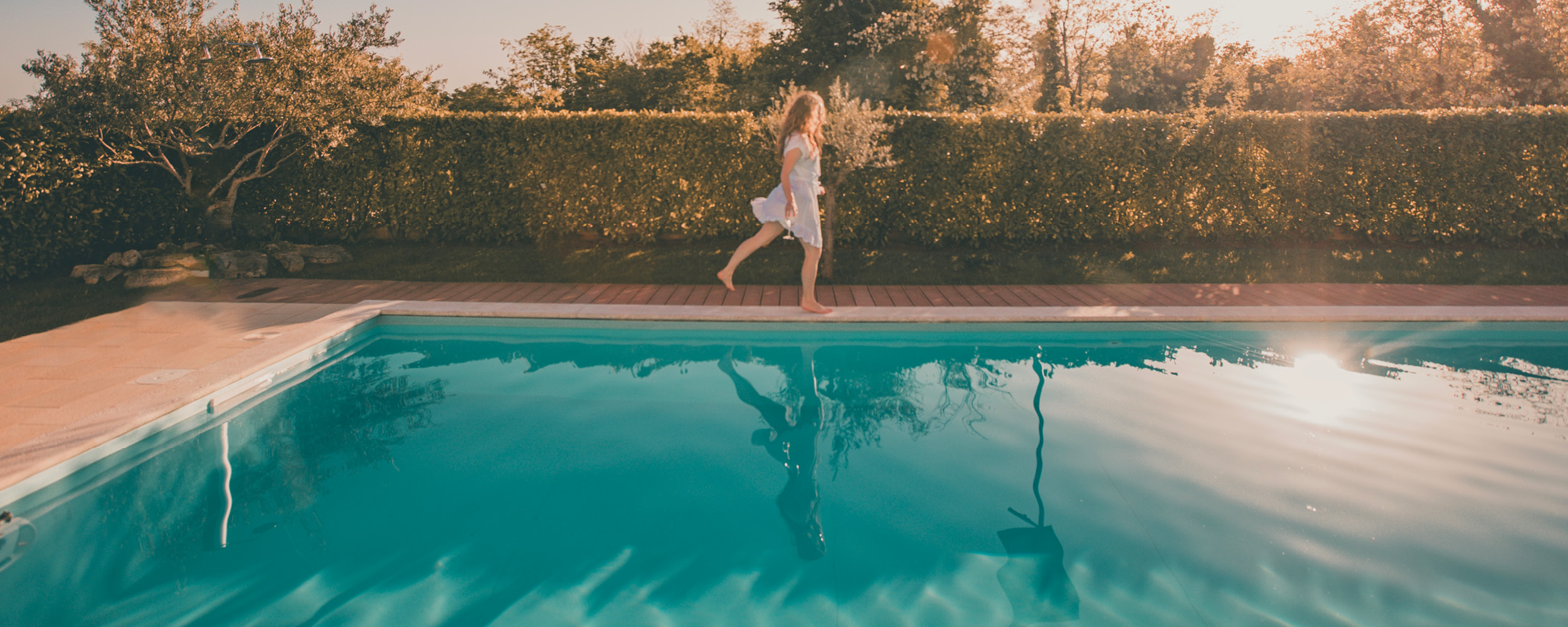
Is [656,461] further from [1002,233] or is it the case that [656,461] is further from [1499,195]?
[1499,195]

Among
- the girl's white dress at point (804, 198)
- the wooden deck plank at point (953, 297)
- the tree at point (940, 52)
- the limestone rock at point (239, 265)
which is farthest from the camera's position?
the tree at point (940, 52)

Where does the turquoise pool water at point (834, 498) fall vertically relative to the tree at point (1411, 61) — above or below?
below

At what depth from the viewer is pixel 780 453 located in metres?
3.99

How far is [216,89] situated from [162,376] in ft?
14.2

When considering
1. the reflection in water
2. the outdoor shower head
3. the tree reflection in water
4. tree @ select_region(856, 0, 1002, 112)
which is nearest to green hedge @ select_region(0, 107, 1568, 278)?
the outdoor shower head

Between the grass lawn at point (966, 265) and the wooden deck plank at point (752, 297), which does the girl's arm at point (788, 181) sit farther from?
the grass lawn at point (966, 265)

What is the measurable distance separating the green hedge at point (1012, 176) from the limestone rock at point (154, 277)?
1.70m

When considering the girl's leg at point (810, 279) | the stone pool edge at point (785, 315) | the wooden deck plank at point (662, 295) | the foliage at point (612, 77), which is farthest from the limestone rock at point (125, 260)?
the foliage at point (612, 77)

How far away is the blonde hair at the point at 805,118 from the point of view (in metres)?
5.85

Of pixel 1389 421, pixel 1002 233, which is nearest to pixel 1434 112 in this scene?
pixel 1002 233

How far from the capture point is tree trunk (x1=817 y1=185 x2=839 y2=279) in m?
8.01

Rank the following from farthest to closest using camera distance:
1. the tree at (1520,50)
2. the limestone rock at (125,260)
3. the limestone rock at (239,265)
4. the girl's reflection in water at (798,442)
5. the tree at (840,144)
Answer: the tree at (1520,50) < the limestone rock at (239,265) < the limestone rock at (125,260) < the tree at (840,144) < the girl's reflection in water at (798,442)

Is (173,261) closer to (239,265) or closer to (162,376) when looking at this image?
(239,265)

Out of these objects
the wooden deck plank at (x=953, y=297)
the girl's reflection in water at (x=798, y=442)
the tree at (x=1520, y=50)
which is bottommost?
the girl's reflection in water at (x=798, y=442)
